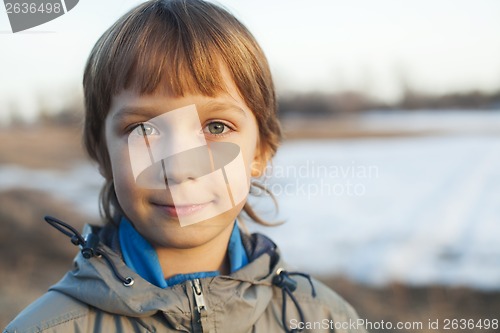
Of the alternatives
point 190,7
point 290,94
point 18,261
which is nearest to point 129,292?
point 190,7

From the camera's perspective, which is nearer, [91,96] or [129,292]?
[129,292]

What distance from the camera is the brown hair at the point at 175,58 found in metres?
1.38

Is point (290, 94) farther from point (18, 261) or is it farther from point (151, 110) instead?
point (151, 110)

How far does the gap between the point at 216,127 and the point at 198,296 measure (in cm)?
43

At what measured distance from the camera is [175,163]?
1.36 meters

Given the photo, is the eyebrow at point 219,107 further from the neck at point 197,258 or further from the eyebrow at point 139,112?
the neck at point 197,258

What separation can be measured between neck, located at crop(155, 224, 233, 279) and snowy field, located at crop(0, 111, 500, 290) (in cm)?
198

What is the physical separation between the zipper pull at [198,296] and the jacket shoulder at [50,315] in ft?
0.87

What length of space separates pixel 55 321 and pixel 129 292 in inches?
7.4

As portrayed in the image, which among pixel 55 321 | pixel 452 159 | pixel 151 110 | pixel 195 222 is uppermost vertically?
pixel 151 110

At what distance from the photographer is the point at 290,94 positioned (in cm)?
462

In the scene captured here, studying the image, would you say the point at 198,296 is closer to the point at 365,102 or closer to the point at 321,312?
the point at 321,312

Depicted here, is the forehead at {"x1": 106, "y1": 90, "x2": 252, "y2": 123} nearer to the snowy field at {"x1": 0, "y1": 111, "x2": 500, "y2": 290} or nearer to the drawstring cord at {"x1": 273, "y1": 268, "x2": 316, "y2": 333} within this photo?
the drawstring cord at {"x1": 273, "y1": 268, "x2": 316, "y2": 333}

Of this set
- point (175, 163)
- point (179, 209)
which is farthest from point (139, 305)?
point (175, 163)
